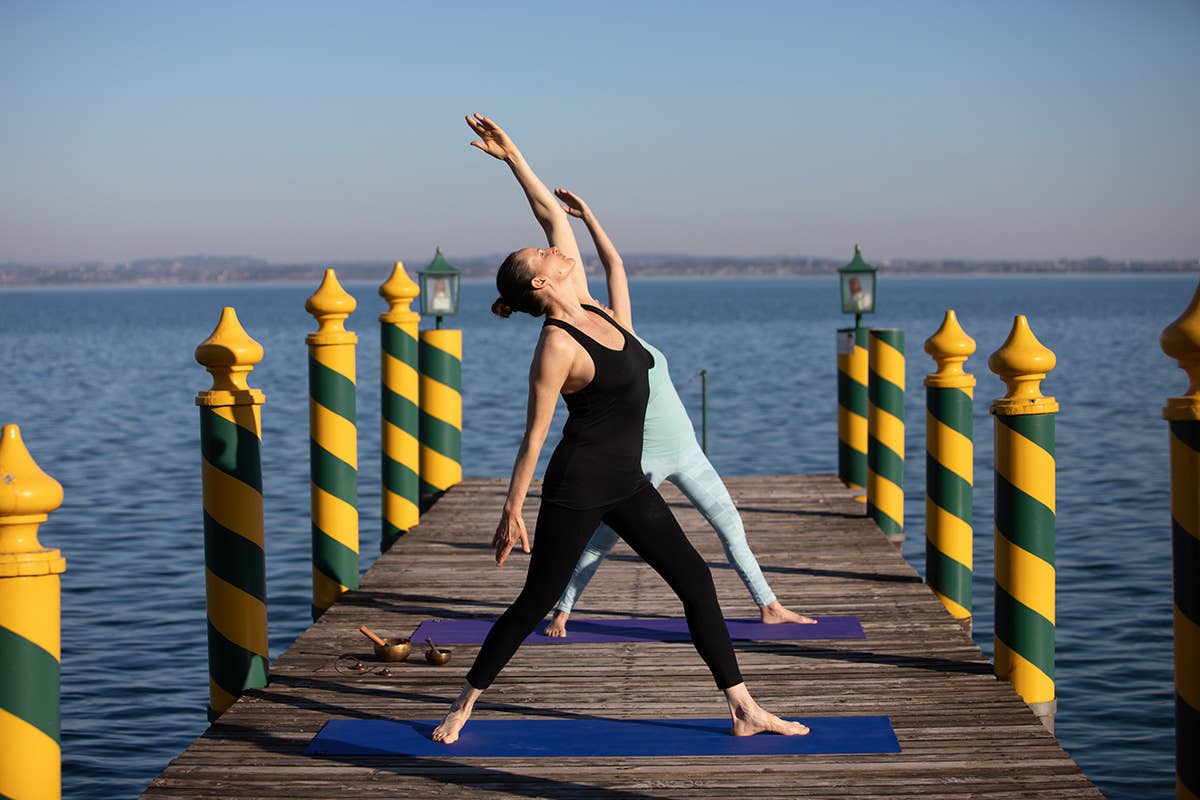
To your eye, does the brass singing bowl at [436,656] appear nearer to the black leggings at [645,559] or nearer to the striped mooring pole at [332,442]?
the black leggings at [645,559]

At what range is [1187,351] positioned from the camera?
14.1ft

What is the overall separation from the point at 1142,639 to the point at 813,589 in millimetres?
6652

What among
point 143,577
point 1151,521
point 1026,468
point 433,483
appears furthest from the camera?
point 1151,521

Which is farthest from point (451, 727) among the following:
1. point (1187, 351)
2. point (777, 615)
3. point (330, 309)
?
point (330, 309)

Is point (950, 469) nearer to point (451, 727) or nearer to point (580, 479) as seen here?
point (580, 479)

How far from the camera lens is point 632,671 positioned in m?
6.63

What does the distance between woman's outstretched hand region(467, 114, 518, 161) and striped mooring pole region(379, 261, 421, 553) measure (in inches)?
173

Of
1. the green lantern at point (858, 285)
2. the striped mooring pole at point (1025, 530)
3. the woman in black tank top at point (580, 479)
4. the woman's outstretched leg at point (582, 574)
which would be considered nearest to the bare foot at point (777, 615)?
the woman's outstretched leg at point (582, 574)

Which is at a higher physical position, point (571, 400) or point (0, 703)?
point (571, 400)

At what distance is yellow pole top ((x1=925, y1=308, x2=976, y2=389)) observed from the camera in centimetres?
802

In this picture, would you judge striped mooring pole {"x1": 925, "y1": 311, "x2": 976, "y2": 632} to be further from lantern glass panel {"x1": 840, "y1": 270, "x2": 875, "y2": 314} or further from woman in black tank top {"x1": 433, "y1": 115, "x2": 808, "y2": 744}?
lantern glass panel {"x1": 840, "y1": 270, "x2": 875, "y2": 314}

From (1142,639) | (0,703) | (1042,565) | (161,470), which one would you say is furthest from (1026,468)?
(161,470)

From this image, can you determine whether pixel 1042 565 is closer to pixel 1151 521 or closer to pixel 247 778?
pixel 247 778

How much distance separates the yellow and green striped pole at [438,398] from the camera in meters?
11.7
